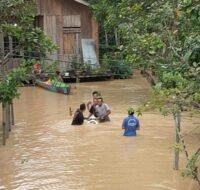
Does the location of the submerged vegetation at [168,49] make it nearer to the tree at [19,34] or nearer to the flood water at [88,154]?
the flood water at [88,154]

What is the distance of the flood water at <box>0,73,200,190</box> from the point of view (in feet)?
33.7

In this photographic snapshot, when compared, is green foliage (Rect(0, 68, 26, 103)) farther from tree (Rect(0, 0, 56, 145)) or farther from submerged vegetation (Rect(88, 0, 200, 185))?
submerged vegetation (Rect(88, 0, 200, 185))

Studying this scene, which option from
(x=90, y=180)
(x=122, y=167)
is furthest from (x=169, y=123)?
(x=90, y=180)

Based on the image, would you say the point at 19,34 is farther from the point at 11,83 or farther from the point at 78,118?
the point at 78,118

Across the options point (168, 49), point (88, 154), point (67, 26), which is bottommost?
point (88, 154)

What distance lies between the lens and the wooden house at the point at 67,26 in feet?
100

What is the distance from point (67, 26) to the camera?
30.9 m

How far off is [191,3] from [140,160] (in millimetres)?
6528

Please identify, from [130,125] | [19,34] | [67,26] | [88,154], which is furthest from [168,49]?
[67,26]

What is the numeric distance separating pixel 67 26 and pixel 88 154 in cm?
1901

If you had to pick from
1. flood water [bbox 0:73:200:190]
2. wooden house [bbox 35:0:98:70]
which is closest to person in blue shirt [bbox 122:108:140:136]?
flood water [bbox 0:73:200:190]

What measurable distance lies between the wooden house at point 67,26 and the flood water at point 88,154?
10.7 m

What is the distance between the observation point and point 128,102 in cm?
2150

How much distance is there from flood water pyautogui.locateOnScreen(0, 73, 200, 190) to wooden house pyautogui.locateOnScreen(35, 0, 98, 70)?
10740 millimetres
